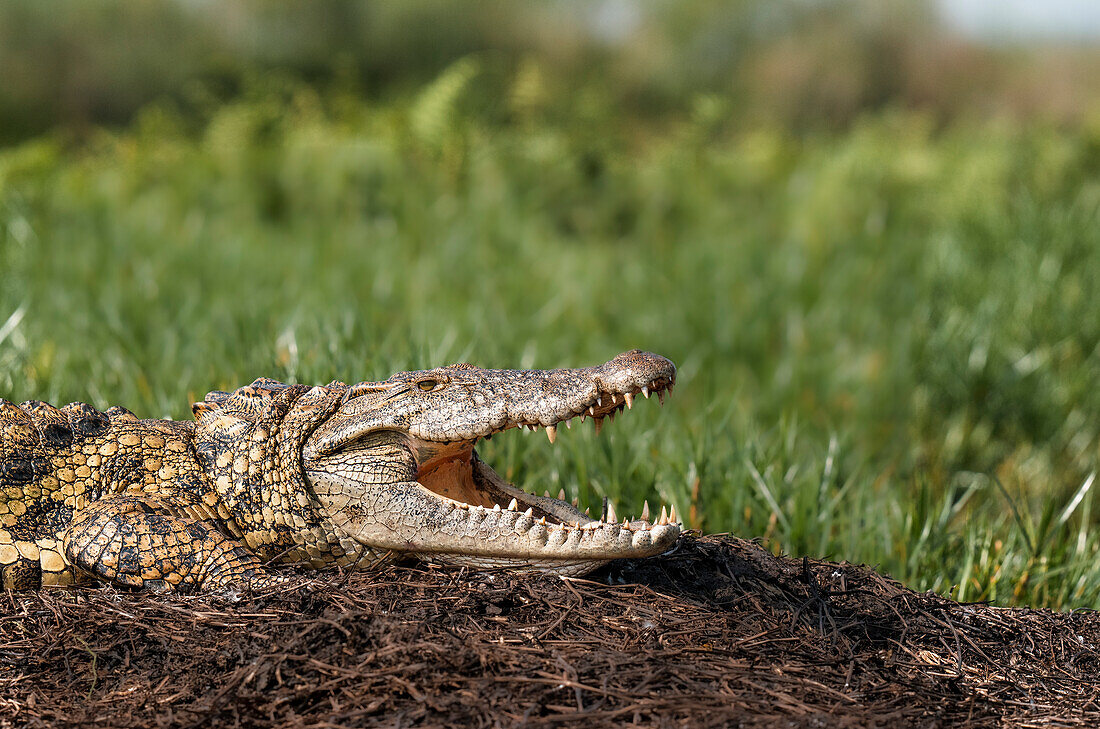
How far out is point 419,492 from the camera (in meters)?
3.91

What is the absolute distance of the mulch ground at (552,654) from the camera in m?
3.08

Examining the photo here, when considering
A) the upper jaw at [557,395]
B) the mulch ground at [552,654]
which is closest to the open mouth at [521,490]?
the upper jaw at [557,395]

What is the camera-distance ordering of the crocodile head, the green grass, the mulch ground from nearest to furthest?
1. the mulch ground
2. the crocodile head
3. the green grass

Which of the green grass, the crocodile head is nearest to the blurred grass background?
the green grass

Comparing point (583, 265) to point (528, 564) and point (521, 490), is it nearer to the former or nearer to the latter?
point (521, 490)

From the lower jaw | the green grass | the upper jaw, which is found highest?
the upper jaw

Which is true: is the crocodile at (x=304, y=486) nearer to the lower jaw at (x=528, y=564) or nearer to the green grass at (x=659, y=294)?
the lower jaw at (x=528, y=564)

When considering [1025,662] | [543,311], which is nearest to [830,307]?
[543,311]

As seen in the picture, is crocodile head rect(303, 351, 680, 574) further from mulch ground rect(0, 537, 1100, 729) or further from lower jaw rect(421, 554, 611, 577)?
mulch ground rect(0, 537, 1100, 729)

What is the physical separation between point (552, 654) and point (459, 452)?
1.13 m

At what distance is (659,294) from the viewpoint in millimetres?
12859

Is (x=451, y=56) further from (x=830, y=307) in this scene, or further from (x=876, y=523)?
(x=876, y=523)

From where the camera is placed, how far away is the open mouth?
376cm

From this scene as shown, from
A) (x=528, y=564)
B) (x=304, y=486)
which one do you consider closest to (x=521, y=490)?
(x=528, y=564)
